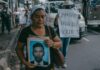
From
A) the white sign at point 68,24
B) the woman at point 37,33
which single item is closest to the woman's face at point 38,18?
the woman at point 37,33

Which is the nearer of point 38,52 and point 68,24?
point 38,52

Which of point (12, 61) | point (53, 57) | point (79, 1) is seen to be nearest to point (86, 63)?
point (12, 61)

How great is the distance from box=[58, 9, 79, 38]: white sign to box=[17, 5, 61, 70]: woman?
23.2 ft

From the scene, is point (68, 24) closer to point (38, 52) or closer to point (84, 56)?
point (84, 56)

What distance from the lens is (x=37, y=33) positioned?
417cm

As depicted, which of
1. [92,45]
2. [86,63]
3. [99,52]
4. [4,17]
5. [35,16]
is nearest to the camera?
[35,16]

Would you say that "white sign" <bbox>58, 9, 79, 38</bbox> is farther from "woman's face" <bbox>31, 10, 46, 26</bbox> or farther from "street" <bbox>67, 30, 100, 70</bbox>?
"woman's face" <bbox>31, 10, 46, 26</bbox>

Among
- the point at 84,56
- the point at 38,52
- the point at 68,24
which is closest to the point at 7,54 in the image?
the point at 68,24

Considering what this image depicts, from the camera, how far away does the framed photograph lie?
4.18 meters

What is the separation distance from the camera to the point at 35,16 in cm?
414

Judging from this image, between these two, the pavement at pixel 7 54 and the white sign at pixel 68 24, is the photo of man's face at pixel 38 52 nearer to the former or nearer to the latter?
the pavement at pixel 7 54

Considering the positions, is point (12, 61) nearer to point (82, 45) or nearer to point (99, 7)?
point (82, 45)

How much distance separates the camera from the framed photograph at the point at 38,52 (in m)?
4.18

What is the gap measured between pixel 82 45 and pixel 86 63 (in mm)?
5214
